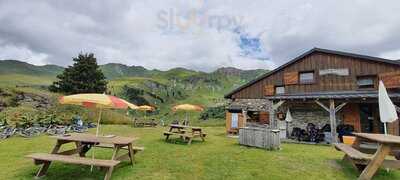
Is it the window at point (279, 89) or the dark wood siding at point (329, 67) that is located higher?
the dark wood siding at point (329, 67)

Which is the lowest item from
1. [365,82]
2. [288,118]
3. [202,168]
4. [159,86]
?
[202,168]

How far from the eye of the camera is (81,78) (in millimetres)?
28188

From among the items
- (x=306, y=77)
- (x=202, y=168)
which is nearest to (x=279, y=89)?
(x=306, y=77)

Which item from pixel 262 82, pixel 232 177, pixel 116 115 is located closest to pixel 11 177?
pixel 232 177

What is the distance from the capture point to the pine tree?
88.9 feet

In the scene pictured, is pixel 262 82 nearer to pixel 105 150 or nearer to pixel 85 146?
pixel 105 150

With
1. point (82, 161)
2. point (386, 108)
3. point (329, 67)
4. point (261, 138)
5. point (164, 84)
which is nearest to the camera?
point (82, 161)

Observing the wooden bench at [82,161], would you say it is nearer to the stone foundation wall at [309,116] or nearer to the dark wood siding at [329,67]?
the stone foundation wall at [309,116]

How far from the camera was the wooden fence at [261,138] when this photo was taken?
32.6 feet

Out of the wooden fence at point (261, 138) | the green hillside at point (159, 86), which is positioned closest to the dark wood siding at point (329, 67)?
the wooden fence at point (261, 138)

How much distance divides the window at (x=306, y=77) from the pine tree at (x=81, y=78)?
23872mm

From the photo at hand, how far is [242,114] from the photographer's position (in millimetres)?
18328

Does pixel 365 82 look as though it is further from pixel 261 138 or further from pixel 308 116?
pixel 261 138

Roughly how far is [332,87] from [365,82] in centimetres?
208
